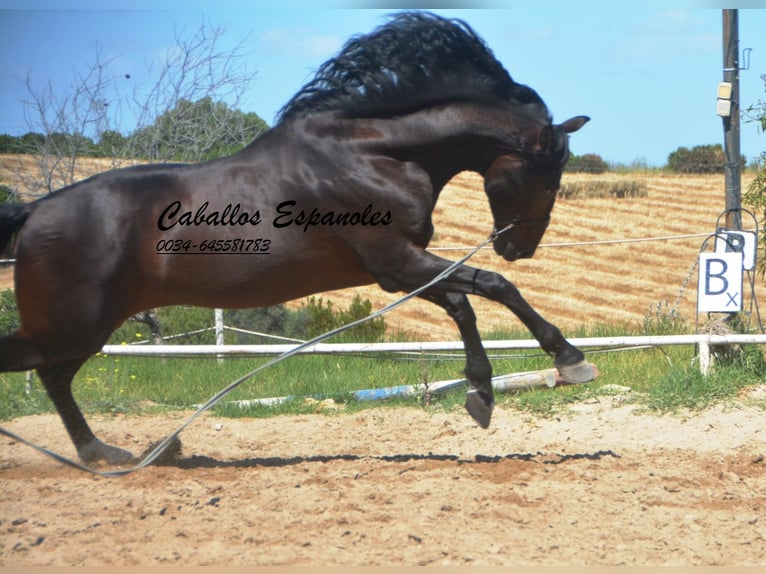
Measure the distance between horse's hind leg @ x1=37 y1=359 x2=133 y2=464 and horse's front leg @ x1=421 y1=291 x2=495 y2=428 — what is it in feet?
7.59

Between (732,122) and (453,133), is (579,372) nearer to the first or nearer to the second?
(453,133)

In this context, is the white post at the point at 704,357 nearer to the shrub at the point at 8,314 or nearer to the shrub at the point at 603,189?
the shrub at the point at 8,314

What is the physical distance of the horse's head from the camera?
16.3ft

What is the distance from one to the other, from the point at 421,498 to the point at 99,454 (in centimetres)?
240

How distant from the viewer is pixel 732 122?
27.3 feet

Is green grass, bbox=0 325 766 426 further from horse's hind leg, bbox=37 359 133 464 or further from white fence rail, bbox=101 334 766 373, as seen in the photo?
horse's hind leg, bbox=37 359 133 464

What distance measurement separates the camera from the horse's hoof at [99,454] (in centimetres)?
555

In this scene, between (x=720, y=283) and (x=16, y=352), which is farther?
(x=720, y=283)

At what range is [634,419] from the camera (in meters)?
6.54

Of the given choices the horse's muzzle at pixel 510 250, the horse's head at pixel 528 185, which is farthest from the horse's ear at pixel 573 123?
the horse's muzzle at pixel 510 250

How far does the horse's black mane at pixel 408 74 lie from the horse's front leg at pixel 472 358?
3.78ft

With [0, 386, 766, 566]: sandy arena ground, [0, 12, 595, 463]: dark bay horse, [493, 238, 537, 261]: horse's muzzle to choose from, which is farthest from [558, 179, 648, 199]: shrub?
[0, 12, 595, 463]: dark bay horse

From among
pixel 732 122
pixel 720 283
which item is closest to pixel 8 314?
pixel 720 283

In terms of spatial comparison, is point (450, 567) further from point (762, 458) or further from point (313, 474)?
point (762, 458)
